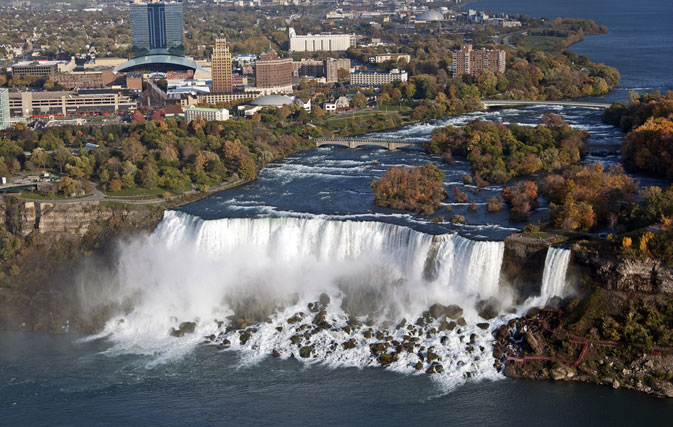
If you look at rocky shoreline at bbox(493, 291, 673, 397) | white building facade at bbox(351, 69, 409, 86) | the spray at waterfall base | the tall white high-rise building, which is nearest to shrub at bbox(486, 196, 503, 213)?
the spray at waterfall base

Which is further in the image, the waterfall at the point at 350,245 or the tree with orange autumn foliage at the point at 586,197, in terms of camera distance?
the tree with orange autumn foliage at the point at 586,197

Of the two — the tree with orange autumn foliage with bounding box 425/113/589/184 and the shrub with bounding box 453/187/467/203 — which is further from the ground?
the tree with orange autumn foliage with bounding box 425/113/589/184

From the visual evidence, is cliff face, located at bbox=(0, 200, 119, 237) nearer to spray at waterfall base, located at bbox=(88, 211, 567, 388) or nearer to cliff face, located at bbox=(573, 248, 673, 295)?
spray at waterfall base, located at bbox=(88, 211, 567, 388)

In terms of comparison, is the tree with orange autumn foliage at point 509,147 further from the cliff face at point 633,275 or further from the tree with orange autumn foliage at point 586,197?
the cliff face at point 633,275

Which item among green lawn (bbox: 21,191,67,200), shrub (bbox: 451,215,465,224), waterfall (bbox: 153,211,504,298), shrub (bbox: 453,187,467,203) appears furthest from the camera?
green lawn (bbox: 21,191,67,200)

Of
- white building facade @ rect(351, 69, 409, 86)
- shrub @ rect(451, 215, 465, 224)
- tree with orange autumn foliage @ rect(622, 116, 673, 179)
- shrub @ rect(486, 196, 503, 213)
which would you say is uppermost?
white building facade @ rect(351, 69, 409, 86)

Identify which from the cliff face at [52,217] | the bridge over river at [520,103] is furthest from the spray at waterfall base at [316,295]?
the bridge over river at [520,103]

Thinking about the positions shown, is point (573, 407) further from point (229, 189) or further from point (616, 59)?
point (616, 59)
